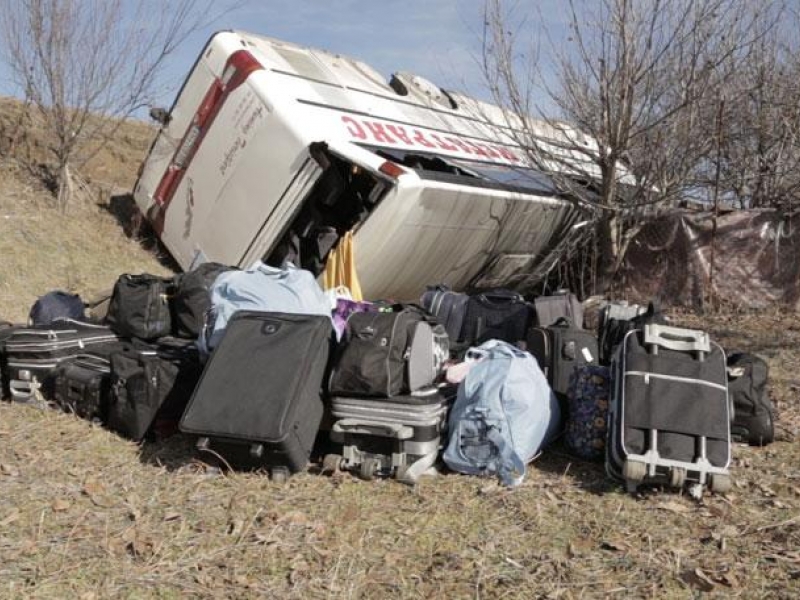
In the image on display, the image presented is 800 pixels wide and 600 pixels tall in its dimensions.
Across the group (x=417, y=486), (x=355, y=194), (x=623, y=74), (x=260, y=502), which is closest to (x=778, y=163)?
(x=623, y=74)

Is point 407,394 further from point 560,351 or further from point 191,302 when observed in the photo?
point 191,302

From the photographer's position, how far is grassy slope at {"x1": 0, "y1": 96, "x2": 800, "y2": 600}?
332 cm

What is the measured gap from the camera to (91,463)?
15.2 ft

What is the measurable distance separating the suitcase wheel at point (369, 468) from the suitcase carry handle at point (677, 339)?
1.66 meters

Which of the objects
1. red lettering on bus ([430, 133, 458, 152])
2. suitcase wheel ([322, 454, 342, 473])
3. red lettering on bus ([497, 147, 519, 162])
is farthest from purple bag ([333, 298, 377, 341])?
red lettering on bus ([497, 147, 519, 162])

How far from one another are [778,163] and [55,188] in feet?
31.9

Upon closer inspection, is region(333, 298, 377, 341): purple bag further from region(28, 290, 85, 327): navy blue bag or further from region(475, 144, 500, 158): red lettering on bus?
region(475, 144, 500, 158): red lettering on bus

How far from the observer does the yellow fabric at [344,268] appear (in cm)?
717

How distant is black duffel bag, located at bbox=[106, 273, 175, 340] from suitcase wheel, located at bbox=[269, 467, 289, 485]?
2.22 metres

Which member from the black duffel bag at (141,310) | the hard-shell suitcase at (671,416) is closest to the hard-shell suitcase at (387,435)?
the hard-shell suitcase at (671,416)

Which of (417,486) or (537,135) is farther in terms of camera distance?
(537,135)

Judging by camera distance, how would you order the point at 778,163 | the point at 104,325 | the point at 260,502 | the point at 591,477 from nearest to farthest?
the point at 260,502 < the point at 591,477 < the point at 104,325 < the point at 778,163

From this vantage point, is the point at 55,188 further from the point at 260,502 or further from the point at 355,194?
the point at 260,502

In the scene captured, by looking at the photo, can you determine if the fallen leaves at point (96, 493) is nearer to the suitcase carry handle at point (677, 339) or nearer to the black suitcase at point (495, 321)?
the suitcase carry handle at point (677, 339)
